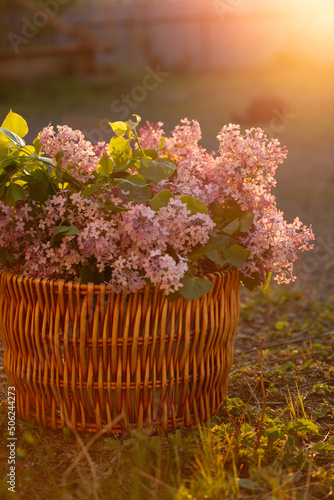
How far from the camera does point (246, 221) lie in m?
1.84

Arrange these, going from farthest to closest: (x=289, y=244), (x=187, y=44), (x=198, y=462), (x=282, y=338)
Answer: (x=187, y=44)
(x=282, y=338)
(x=289, y=244)
(x=198, y=462)

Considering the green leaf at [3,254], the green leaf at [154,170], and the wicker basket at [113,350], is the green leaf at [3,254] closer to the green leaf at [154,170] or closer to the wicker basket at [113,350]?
the wicker basket at [113,350]

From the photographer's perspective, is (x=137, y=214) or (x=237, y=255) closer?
(x=137, y=214)

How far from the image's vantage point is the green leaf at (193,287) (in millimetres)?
1610

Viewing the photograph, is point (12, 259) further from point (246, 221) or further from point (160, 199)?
point (246, 221)

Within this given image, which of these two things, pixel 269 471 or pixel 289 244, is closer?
pixel 269 471

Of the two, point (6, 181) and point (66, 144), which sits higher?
point (66, 144)

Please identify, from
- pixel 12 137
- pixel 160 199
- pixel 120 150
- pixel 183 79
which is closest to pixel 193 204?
pixel 160 199

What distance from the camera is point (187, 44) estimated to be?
13.9m

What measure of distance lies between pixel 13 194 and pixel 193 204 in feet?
1.71

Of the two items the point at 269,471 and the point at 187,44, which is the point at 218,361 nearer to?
the point at 269,471

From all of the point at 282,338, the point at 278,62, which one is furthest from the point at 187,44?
the point at 282,338

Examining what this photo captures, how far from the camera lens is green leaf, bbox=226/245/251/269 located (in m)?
1.76

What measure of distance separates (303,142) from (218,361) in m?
6.58
